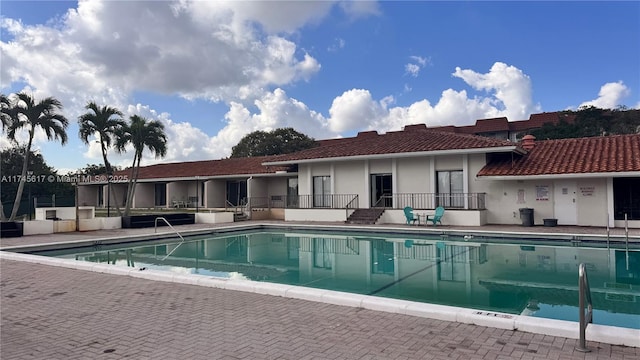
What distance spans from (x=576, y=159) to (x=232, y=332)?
18696 millimetres

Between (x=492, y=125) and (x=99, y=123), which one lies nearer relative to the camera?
(x=99, y=123)

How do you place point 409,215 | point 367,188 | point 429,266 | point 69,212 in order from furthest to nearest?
point 367,188 → point 69,212 → point 409,215 → point 429,266

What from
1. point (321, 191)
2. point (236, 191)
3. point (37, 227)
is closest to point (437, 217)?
point (321, 191)

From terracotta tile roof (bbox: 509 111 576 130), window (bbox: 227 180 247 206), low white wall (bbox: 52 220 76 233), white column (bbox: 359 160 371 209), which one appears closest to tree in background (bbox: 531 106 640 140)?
terracotta tile roof (bbox: 509 111 576 130)

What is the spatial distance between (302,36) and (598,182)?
50.8ft

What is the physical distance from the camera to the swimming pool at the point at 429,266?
25.3 feet

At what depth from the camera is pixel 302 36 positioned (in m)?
22.8

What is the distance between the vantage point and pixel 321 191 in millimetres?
25359

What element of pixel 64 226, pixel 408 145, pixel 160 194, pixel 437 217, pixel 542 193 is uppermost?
pixel 408 145

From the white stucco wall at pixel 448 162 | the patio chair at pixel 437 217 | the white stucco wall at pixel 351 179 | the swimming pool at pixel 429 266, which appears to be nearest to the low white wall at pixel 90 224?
the swimming pool at pixel 429 266

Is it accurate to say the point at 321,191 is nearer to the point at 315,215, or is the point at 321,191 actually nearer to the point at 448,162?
the point at 315,215

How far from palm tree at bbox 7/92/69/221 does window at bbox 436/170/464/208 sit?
19.0 metres

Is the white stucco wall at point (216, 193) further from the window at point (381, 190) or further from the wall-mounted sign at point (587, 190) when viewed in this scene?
the wall-mounted sign at point (587, 190)

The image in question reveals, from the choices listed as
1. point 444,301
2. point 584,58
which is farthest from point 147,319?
point 584,58
